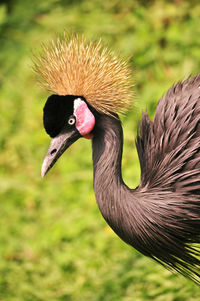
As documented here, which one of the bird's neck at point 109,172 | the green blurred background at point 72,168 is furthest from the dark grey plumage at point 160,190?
the green blurred background at point 72,168

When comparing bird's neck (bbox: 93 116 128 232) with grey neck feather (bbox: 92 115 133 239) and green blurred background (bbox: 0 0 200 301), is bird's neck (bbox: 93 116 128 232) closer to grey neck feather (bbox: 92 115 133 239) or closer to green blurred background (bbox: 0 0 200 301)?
grey neck feather (bbox: 92 115 133 239)

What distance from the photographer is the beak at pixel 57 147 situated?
180cm

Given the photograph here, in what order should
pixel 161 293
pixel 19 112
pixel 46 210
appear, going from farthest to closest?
pixel 19 112, pixel 46 210, pixel 161 293

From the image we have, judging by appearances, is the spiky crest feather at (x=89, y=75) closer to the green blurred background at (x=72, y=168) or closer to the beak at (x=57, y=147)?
the beak at (x=57, y=147)

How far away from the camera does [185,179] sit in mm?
1774

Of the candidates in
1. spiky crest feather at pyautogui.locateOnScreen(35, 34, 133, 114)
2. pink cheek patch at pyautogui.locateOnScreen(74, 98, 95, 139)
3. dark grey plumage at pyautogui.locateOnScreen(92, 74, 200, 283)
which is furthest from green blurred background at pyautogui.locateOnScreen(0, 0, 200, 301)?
dark grey plumage at pyautogui.locateOnScreen(92, 74, 200, 283)

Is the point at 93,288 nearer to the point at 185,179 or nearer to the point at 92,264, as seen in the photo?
the point at 92,264

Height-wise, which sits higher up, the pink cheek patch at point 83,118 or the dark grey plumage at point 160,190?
the pink cheek patch at point 83,118

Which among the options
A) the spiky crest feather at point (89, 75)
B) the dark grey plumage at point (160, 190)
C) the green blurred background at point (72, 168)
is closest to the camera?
the dark grey plumage at point (160, 190)

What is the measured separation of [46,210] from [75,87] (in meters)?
1.65

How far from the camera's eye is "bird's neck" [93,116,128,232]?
178cm

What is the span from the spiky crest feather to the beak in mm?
135

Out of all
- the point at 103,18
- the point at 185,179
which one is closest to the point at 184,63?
the point at 103,18

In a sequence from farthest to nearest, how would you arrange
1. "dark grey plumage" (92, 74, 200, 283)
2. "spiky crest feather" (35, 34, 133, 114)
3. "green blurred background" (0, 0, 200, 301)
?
"green blurred background" (0, 0, 200, 301), "spiky crest feather" (35, 34, 133, 114), "dark grey plumage" (92, 74, 200, 283)
